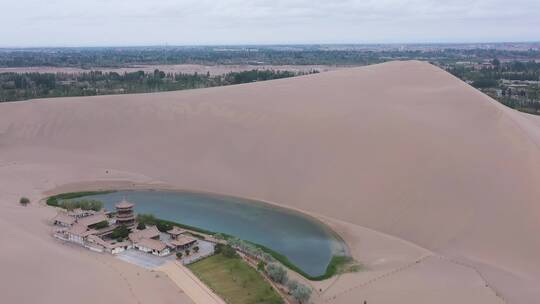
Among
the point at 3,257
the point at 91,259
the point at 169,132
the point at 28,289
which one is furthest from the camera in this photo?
the point at 169,132

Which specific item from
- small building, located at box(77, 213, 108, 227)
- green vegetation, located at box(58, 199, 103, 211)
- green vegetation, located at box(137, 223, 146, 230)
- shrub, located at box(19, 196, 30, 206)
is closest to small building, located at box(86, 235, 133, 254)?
green vegetation, located at box(137, 223, 146, 230)

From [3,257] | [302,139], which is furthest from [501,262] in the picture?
[3,257]

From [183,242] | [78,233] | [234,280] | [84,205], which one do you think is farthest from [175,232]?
[84,205]

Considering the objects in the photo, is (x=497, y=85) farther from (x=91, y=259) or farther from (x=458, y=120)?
(x=91, y=259)

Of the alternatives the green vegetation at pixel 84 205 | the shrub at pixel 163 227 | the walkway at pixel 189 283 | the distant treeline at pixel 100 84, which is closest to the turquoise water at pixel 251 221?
the green vegetation at pixel 84 205

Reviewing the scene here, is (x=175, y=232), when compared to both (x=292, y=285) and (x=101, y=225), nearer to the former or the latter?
(x=101, y=225)

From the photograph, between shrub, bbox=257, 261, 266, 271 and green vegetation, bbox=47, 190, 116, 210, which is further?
green vegetation, bbox=47, 190, 116, 210

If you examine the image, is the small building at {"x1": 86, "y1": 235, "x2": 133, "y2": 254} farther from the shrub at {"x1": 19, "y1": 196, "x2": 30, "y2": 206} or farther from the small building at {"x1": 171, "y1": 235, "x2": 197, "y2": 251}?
the shrub at {"x1": 19, "y1": 196, "x2": 30, "y2": 206}
